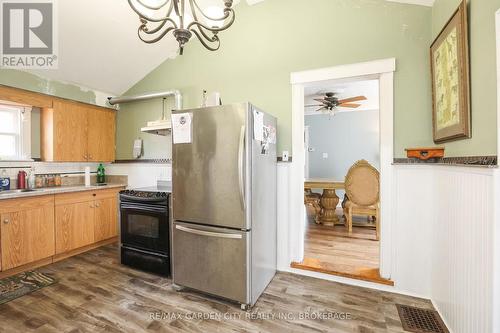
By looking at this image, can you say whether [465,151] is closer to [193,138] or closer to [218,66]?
[193,138]

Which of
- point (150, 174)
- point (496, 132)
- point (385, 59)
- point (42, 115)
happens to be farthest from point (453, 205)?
point (42, 115)

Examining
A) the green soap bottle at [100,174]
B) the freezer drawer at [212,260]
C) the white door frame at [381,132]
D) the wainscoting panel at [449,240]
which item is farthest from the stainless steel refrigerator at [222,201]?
the green soap bottle at [100,174]

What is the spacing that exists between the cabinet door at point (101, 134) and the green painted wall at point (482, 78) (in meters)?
4.21

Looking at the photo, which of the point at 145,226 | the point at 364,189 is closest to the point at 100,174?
the point at 145,226

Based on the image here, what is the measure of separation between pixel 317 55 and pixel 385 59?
2.09 ft

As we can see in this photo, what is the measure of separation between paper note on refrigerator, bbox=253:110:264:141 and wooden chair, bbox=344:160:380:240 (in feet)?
7.01

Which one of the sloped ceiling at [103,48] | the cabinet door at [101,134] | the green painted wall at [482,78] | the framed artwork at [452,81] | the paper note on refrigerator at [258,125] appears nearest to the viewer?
the green painted wall at [482,78]

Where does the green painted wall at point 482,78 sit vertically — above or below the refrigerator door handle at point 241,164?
above

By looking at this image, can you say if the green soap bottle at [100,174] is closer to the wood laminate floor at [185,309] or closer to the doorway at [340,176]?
the wood laminate floor at [185,309]

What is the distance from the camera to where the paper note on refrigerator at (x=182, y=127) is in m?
2.10

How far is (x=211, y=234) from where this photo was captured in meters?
2.02

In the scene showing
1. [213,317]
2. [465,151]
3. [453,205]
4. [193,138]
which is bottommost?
[213,317]

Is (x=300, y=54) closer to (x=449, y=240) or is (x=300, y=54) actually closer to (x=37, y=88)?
(x=449, y=240)

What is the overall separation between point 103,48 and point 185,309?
311cm
